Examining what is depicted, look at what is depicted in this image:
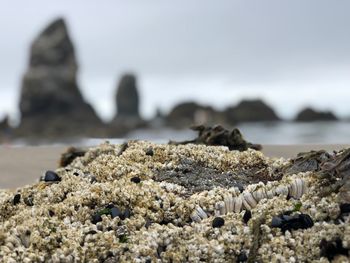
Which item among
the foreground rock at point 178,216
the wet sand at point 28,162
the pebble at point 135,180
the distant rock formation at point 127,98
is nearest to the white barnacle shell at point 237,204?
the foreground rock at point 178,216

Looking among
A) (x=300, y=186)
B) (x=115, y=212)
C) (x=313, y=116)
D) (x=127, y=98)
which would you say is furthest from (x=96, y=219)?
(x=127, y=98)

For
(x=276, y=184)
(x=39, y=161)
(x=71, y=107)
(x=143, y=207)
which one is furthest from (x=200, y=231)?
(x=71, y=107)

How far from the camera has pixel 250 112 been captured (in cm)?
7831

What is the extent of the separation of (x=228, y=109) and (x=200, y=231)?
242ft

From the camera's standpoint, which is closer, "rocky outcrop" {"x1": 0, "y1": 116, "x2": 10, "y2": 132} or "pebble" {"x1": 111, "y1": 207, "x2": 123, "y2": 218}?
"pebble" {"x1": 111, "y1": 207, "x2": 123, "y2": 218}

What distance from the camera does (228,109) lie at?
7938 centimetres

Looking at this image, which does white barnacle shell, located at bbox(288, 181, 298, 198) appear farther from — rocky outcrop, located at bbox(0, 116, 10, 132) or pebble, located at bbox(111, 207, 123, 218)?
rocky outcrop, located at bbox(0, 116, 10, 132)

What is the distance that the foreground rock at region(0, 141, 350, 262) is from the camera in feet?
18.8

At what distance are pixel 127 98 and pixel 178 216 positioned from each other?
87751 millimetres

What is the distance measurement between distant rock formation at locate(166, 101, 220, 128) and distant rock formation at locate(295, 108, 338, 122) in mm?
9112

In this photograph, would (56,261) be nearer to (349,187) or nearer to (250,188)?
(250,188)

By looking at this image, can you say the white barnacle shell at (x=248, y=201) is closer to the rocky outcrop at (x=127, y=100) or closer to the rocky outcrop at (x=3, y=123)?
the rocky outcrop at (x=3, y=123)

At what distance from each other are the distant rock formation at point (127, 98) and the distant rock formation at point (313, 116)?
23.3m

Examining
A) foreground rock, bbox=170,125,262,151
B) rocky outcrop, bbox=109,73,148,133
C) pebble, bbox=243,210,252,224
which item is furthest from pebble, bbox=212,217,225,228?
rocky outcrop, bbox=109,73,148,133
